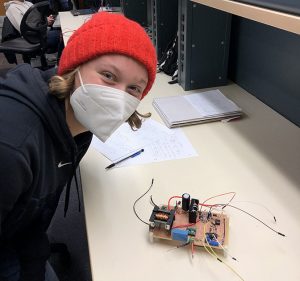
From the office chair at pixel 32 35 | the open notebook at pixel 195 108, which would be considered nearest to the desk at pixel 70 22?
the office chair at pixel 32 35

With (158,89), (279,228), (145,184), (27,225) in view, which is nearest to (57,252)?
(27,225)

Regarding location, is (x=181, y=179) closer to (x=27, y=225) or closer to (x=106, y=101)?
(x=106, y=101)

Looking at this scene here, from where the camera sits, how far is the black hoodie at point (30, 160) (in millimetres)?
652

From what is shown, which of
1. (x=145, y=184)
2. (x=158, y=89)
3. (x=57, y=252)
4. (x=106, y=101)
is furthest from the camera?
(x=158, y=89)

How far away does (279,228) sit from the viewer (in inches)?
28.2

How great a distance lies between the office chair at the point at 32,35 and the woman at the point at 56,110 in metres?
2.67

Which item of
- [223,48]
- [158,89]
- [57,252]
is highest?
[223,48]

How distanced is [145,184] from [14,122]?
38cm

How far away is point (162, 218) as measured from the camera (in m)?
0.71

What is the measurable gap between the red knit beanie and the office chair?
2688 millimetres

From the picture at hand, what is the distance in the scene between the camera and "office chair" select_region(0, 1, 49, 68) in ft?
10.3

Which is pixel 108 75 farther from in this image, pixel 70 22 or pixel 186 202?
pixel 70 22

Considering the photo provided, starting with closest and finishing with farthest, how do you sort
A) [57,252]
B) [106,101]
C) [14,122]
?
[14,122] → [106,101] → [57,252]

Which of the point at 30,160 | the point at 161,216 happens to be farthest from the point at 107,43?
the point at 161,216
